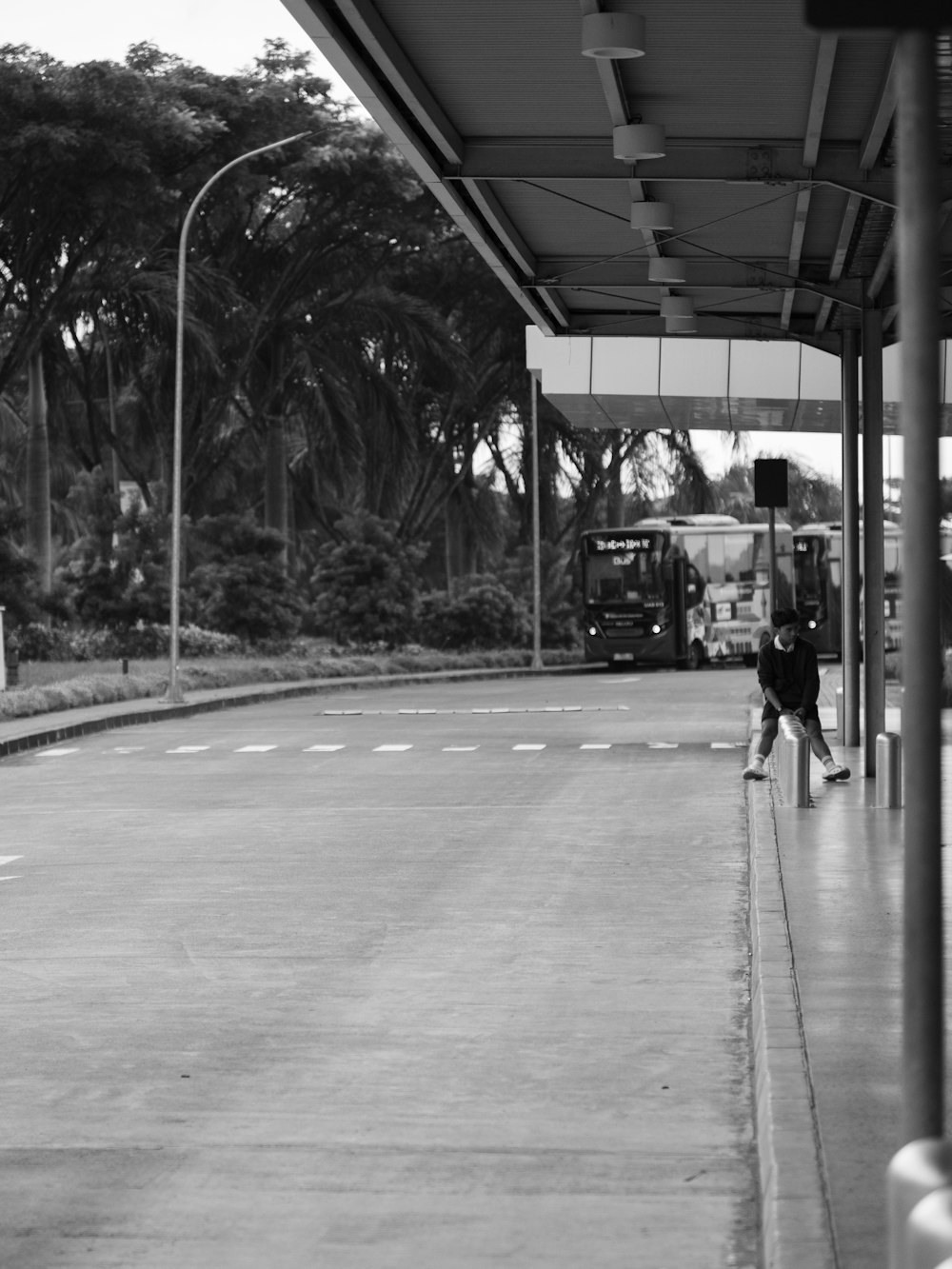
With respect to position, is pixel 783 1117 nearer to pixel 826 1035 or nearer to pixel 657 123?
pixel 826 1035

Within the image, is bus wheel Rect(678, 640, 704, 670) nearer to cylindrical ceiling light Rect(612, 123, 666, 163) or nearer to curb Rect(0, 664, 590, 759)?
curb Rect(0, 664, 590, 759)

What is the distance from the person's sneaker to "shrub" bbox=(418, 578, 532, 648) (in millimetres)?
36941

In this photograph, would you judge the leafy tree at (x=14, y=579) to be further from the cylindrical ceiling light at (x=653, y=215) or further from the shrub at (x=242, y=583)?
the cylindrical ceiling light at (x=653, y=215)

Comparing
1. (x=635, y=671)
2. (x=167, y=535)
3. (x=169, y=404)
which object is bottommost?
(x=635, y=671)

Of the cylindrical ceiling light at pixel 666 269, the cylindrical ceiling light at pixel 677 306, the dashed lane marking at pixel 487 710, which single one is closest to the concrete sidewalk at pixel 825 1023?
the cylindrical ceiling light at pixel 666 269

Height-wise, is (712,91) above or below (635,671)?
above

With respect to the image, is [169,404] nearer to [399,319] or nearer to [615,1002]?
[399,319]

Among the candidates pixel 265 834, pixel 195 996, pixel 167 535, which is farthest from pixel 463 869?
pixel 167 535

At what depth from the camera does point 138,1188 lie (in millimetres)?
6000

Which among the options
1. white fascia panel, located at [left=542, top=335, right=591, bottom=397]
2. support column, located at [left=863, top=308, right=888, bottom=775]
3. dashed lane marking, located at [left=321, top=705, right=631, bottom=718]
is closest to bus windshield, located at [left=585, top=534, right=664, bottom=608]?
dashed lane marking, located at [left=321, top=705, right=631, bottom=718]

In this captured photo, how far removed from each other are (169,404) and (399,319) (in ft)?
19.4

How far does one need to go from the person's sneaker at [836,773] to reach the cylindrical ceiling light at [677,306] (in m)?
5.22

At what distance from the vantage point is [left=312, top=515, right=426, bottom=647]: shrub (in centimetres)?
5022

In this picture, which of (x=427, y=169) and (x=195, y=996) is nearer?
Result: (x=195, y=996)
